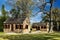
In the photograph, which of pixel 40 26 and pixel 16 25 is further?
pixel 40 26

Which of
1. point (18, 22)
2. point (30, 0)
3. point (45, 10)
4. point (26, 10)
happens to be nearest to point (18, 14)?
point (26, 10)

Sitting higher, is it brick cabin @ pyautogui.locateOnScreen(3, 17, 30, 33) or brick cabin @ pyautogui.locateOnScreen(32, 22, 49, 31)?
brick cabin @ pyautogui.locateOnScreen(3, 17, 30, 33)

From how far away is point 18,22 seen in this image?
160 ft

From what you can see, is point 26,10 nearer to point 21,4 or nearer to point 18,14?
point 21,4

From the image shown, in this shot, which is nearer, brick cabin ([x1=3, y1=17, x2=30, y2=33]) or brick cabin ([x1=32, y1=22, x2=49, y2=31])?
brick cabin ([x1=3, y1=17, x2=30, y2=33])

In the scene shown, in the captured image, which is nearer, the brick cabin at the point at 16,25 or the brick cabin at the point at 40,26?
the brick cabin at the point at 16,25

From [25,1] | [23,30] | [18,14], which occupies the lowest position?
[23,30]

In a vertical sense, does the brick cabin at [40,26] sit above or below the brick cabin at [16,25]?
below

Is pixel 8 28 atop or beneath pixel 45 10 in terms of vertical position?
beneath

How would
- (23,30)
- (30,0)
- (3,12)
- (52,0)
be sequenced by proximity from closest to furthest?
(52,0)
(23,30)
(30,0)
(3,12)

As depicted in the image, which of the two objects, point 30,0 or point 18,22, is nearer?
point 18,22

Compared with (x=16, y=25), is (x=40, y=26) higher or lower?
lower

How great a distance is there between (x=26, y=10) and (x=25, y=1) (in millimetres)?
3377

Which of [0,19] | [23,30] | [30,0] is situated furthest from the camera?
[0,19]
